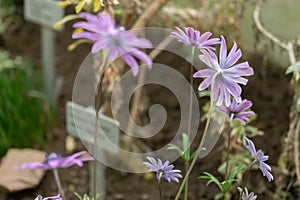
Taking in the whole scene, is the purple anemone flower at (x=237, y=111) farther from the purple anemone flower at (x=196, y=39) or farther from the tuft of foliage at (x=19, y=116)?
the tuft of foliage at (x=19, y=116)

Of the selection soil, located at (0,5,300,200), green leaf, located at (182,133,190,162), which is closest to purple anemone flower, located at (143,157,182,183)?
green leaf, located at (182,133,190,162)

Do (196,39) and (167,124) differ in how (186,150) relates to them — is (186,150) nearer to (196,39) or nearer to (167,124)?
(196,39)

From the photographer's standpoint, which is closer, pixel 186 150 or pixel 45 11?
pixel 186 150

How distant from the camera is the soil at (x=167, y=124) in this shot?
6.27ft

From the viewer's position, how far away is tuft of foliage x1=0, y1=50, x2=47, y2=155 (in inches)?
81.9

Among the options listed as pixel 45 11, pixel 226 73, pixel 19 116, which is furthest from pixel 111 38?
pixel 45 11

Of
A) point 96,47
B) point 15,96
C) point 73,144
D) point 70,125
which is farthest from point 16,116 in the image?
point 96,47

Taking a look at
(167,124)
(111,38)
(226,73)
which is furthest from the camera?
(167,124)

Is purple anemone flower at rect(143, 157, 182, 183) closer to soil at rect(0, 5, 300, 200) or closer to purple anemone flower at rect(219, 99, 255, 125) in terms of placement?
purple anemone flower at rect(219, 99, 255, 125)

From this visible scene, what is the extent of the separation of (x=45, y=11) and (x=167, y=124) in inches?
26.0

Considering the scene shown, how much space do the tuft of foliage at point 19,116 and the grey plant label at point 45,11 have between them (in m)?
0.23

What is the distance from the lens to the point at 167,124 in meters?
2.24

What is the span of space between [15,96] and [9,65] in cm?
28

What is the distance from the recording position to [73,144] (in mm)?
2139
